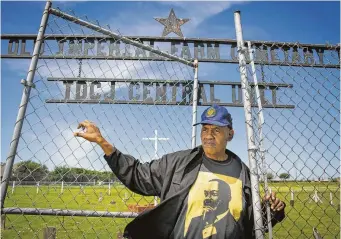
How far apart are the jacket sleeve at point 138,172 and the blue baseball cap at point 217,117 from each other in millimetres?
577

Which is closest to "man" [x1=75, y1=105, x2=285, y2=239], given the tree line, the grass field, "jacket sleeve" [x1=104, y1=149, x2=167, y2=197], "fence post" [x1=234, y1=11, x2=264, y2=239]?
"jacket sleeve" [x1=104, y1=149, x2=167, y2=197]

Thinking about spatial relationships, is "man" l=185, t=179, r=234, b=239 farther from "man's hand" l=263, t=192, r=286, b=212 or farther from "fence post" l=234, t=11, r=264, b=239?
"man's hand" l=263, t=192, r=286, b=212

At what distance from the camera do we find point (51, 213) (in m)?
2.71

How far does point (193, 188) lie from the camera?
2.59 m

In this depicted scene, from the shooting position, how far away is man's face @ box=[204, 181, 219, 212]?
2.47 m

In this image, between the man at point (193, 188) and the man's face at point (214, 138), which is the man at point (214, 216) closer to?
the man at point (193, 188)

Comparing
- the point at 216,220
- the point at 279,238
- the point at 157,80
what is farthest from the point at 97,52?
the point at 279,238

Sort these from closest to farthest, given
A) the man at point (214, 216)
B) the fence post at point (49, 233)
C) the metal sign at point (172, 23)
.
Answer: the man at point (214, 216), the fence post at point (49, 233), the metal sign at point (172, 23)

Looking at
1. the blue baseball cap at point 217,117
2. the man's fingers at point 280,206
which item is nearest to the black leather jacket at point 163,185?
the man's fingers at point 280,206

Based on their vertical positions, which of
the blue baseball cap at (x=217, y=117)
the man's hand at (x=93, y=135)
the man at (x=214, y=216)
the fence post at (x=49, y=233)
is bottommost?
the fence post at (x=49, y=233)

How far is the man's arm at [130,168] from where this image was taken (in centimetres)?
245

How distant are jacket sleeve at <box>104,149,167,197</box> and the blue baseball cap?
0.58 m

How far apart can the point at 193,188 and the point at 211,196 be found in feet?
0.59

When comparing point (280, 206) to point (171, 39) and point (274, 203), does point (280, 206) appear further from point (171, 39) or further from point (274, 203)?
point (171, 39)
